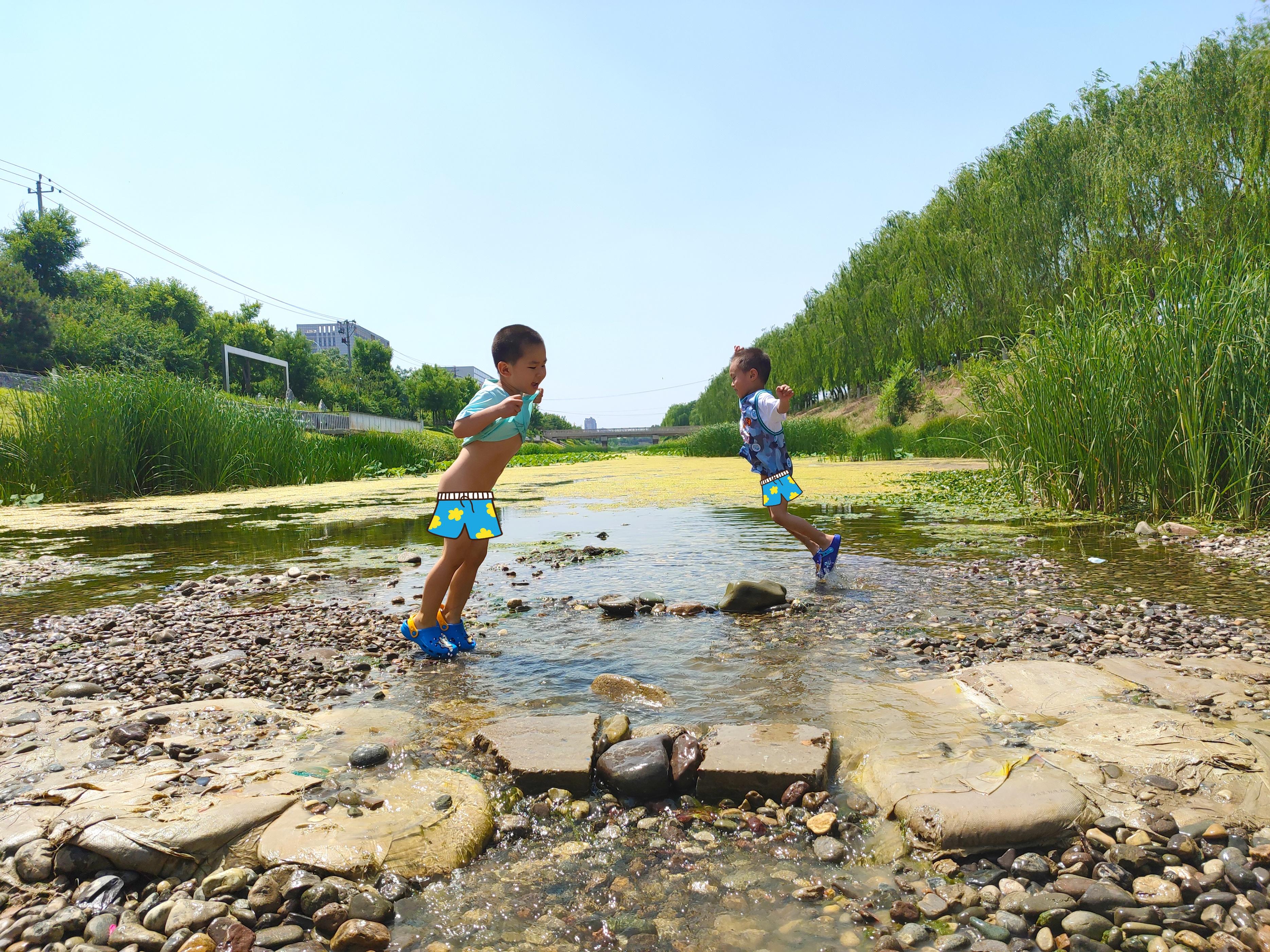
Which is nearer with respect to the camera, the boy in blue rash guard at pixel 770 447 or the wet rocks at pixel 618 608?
the wet rocks at pixel 618 608

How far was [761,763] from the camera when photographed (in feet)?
5.80

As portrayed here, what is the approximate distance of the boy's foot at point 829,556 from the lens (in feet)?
14.6

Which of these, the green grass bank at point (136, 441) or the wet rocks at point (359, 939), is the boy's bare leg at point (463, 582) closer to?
the wet rocks at point (359, 939)

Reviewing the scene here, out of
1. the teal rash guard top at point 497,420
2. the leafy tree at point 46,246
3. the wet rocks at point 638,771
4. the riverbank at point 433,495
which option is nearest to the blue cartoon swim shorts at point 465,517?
the teal rash guard top at point 497,420

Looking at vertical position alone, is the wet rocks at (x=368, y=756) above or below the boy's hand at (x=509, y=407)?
below

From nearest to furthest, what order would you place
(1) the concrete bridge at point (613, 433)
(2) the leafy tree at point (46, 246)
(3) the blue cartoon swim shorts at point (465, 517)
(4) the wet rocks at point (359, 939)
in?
(4) the wet rocks at point (359, 939) < (3) the blue cartoon swim shorts at point (465, 517) < (2) the leafy tree at point (46, 246) < (1) the concrete bridge at point (613, 433)

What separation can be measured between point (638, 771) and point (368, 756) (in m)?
0.73

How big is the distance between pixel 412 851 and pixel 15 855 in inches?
30.4

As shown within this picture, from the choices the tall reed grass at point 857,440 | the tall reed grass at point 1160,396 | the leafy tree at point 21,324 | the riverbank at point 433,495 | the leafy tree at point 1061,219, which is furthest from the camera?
the leafy tree at point 21,324

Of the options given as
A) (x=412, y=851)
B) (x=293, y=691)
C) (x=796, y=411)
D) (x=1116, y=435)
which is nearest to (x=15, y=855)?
(x=412, y=851)

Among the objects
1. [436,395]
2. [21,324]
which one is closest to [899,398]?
[21,324]

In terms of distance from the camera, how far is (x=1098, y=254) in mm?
18172

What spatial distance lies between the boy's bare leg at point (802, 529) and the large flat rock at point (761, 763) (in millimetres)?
2532

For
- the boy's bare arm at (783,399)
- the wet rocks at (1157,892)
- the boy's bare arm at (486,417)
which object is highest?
the boy's bare arm at (783,399)
